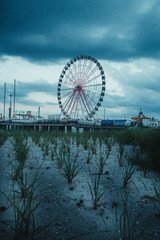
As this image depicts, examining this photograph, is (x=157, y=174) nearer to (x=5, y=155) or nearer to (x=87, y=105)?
(x=5, y=155)

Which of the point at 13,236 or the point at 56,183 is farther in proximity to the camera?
the point at 56,183

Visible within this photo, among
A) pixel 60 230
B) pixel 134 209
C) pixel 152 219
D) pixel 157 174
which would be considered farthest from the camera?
pixel 157 174

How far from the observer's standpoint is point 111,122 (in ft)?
111

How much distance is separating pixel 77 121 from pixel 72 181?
25971mm

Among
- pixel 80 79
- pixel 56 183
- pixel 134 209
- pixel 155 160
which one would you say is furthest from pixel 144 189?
pixel 80 79

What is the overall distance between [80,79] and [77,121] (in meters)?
7.16

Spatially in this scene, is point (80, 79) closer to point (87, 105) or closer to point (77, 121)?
point (87, 105)

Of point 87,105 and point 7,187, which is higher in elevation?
point 87,105

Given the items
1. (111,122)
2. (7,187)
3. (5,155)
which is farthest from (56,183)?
(111,122)

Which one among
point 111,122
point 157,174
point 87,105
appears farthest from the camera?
point 111,122

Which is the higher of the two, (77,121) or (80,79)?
(80,79)

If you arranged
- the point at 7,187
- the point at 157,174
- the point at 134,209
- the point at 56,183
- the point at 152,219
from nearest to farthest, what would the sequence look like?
the point at 152,219
the point at 134,209
the point at 7,187
the point at 56,183
the point at 157,174

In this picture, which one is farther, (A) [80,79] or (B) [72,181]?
(A) [80,79]

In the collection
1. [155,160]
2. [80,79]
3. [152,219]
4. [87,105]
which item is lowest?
[152,219]
